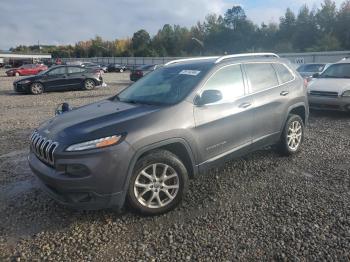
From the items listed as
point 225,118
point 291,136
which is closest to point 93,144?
point 225,118

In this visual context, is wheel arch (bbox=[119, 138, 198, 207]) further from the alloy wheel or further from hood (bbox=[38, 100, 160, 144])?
hood (bbox=[38, 100, 160, 144])

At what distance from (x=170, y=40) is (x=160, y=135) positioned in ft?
381

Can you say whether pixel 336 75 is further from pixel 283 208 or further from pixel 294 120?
pixel 283 208

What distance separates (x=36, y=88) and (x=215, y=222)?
650 inches

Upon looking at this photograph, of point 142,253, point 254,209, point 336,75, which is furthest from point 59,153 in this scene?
point 336,75

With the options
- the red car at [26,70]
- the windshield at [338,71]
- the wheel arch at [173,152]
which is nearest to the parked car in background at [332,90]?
the windshield at [338,71]

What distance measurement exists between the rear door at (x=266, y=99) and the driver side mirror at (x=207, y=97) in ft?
2.88

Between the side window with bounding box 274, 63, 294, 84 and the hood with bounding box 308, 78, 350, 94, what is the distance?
13.7ft

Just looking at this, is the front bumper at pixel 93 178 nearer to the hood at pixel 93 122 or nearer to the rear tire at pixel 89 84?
the hood at pixel 93 122

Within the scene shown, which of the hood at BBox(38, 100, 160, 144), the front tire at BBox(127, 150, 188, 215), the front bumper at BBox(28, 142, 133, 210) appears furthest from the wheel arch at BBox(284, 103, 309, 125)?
the front bumper at BBox(28, 142, 133, 210)

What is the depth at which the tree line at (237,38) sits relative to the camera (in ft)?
239

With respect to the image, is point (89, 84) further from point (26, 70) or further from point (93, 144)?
point (26, 70)

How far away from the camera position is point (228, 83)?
4895 millimetres

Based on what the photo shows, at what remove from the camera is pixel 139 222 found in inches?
158
